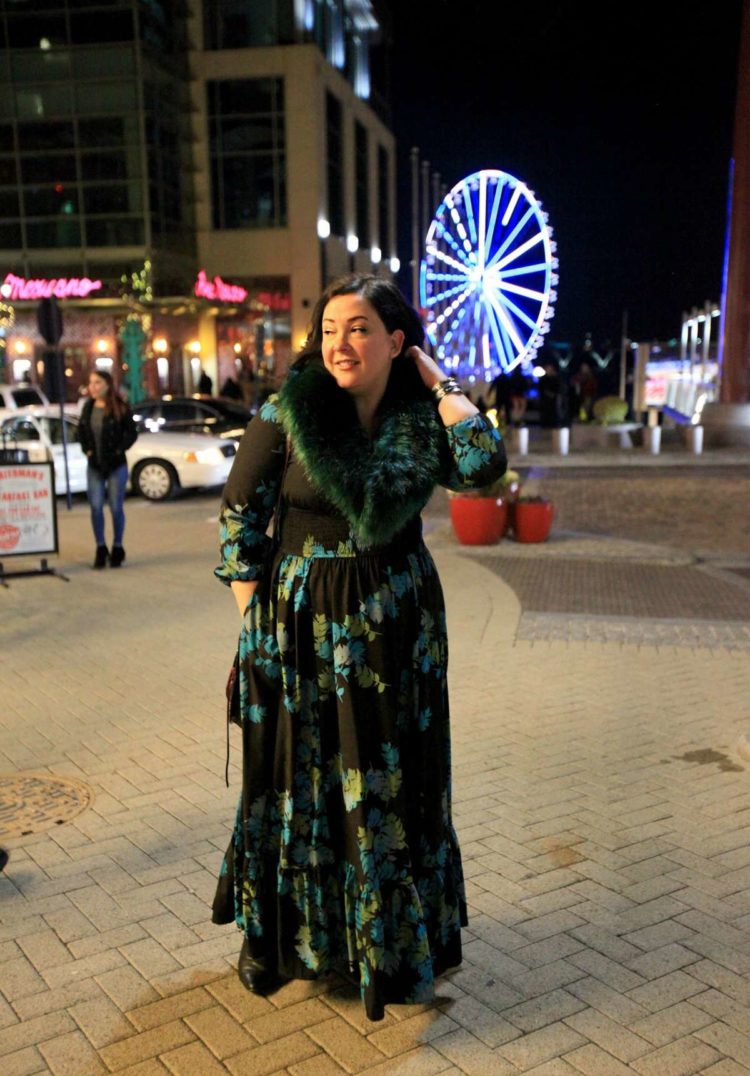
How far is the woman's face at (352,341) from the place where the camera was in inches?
115

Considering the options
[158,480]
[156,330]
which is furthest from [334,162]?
[158,480]

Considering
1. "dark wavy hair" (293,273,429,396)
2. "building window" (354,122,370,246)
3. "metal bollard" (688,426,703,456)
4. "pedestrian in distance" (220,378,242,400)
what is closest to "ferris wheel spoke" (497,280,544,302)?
"metal bollard" (688,426,703,456)

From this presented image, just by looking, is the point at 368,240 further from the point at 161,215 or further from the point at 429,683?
the point at 429,683

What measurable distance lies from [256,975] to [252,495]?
4.89ft

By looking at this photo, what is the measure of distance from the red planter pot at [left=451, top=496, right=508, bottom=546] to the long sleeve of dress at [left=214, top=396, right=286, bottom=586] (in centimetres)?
818

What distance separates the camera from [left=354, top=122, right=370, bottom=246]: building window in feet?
159

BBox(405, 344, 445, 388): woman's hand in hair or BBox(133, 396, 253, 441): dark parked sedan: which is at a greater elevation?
BBox(405, 344, 445, 388): woman's hand in hair

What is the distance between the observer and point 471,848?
414 centimetres

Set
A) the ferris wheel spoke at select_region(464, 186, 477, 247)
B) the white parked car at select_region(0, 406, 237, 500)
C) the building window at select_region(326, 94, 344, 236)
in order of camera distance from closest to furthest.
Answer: the white parked car at select_region(0, 406, 237, 500) → the ferris wheel spoke at select_region(464, 186, 477, 247) → the building window at select_region(326, 94, 344, 236)

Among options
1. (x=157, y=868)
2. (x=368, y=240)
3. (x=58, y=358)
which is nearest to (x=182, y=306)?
(x=368, y=240)

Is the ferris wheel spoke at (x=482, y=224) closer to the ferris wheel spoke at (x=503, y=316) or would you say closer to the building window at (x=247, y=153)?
the ferris wheel spoke at (x=503, y=316)

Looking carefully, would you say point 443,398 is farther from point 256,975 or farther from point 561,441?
point 561,441

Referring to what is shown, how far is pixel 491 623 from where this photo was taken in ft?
25.7

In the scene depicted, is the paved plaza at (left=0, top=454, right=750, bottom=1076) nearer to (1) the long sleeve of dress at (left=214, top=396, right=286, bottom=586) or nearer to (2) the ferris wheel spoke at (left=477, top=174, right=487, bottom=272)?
(1) the long sleeve of dress at (left=214, top=396, right=286, bottom=586)
